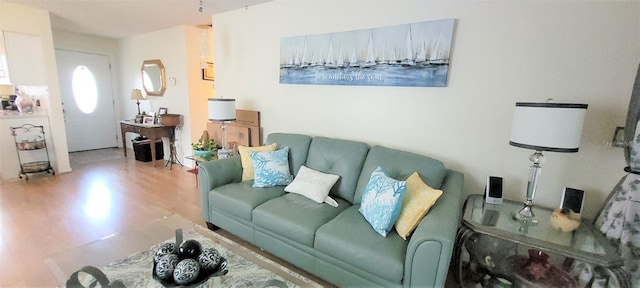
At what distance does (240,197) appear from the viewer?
2172 mm

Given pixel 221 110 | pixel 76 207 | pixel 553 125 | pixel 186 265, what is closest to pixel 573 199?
pixel 553 125

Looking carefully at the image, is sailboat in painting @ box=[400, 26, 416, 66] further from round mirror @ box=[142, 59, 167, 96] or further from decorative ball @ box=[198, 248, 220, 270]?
round mirror @ box=[142, 59, 167, 96]

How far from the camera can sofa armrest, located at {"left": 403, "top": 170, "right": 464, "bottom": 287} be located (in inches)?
53.1

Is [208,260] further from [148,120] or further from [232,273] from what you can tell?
[148,120]

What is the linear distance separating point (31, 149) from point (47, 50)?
136 cm

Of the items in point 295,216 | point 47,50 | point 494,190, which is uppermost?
point 47,50

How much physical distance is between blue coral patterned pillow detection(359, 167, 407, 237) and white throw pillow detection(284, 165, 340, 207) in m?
0.38

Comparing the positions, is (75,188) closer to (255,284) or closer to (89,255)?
(89,255)

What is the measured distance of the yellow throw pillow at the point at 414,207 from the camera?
1636 millimetres

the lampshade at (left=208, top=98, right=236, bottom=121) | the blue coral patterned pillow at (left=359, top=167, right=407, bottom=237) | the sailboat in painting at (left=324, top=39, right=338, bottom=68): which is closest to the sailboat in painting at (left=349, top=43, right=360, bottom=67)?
the sailboat in painting at (left=324, top=39, right=338, bottom=68)

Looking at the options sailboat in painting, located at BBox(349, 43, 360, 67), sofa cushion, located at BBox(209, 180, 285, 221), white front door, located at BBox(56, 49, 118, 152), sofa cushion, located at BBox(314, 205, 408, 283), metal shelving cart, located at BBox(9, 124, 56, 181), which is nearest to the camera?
sofa cushion, located at BBox(314, 205, 408, 283)

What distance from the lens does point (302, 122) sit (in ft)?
9.68

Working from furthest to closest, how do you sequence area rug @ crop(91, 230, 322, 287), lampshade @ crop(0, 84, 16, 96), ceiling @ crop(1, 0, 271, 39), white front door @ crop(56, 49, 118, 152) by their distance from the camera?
white front door @ crop(56, 49, 118, 152) < lampshade @ crop(0, 84, 16, 96) < ceiling @ crop(1, 0, 271, 39) < area rug @ crop(91, 230, 322, 287)

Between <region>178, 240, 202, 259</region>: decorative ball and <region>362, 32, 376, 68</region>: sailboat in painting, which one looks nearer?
<region>178, 240, 202, 259</region>: decorative ball
